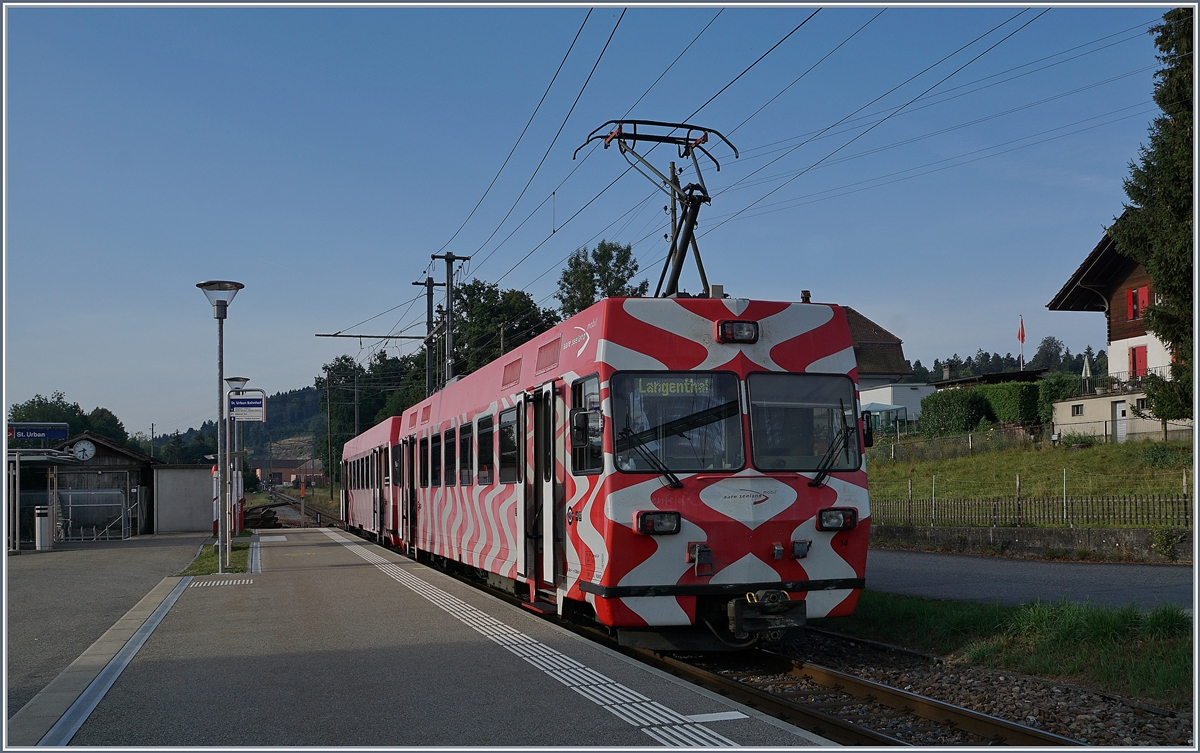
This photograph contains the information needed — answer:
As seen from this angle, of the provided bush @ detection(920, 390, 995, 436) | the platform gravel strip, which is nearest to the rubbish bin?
the platform gravel strip

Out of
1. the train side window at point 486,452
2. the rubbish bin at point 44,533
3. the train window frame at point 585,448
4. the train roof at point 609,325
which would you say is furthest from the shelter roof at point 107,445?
the train window frame at point 585,448

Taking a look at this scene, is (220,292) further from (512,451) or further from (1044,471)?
(1044,471)

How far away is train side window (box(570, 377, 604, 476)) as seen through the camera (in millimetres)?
9312

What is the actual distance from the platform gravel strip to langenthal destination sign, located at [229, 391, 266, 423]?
11.4m

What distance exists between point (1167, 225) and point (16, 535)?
102 feet

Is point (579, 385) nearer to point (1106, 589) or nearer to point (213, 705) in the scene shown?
point (213, 705)

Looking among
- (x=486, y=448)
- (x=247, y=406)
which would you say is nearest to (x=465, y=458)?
(x=486, y=448)

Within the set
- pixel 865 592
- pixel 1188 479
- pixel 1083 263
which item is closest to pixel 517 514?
pixel 865 592

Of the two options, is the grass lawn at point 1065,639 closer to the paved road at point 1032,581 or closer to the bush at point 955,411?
the paved road at point 1032,581

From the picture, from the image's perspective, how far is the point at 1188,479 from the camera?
21.9m

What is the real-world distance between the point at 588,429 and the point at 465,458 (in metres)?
6.64

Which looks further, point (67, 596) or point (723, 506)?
point (67, 596)

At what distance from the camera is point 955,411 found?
161 ft

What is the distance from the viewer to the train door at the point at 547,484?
10.7m
